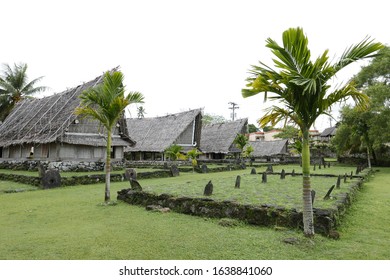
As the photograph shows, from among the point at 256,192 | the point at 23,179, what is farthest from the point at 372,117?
the point at 23,179

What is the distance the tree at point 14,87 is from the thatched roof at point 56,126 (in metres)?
6.68

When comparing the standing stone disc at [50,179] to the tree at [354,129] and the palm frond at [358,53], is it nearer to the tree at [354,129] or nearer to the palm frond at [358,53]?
the palm frond at [358,53]

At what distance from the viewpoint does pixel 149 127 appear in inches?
1367

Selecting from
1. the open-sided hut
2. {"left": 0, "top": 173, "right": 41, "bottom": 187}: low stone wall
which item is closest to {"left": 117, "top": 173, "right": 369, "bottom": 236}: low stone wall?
{"left": 0, "top": 173, "right": 41, "bottom": 187}: low stone wall

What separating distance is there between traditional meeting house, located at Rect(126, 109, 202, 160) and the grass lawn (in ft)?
72.5

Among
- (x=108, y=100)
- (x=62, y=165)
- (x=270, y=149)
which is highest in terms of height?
(x=108, y=100)

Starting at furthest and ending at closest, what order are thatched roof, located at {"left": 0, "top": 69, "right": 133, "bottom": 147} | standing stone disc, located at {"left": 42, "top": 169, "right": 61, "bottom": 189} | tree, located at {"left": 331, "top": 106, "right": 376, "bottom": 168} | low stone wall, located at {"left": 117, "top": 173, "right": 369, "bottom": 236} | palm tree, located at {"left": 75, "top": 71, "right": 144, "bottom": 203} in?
tree, located at {"left": 331, "top": 106, "right": 376, "bottom": 168} → thatched roof, located at {"left": 0, "top": 69, "right": 133, "bottom": 147} → standing stone disc, located at {"left": 42, "top": 169, "right": 61, "bottom": 189} → palm tree, located at {"left": 75, "top": 71, "right": 144, "bottom": 203} → low stone wall, located at {"left": 117, "top": 173, "right": 369, "bottom": 236}

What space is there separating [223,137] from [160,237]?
3281 cm

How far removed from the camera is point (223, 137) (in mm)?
37906

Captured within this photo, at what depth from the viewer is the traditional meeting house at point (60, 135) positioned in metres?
19.7

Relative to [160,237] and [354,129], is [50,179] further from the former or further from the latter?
[354,129]

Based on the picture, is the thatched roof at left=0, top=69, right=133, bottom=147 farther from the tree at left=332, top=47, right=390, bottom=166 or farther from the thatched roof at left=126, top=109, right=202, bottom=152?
the tree at left=332, top=47, right=390, bottom=166

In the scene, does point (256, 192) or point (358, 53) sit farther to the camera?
point (256, 192)

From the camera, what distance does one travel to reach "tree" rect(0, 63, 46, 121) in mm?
30516
